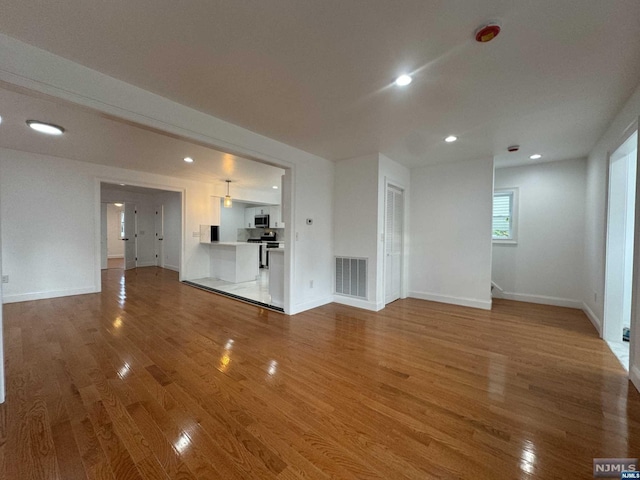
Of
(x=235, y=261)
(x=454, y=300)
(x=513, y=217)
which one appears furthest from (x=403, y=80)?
(x=235, y=261)

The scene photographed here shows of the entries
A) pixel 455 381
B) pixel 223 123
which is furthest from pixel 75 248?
pixel 455 381

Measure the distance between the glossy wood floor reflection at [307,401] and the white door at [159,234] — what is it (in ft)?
17.2

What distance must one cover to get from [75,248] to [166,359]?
4.14 metres

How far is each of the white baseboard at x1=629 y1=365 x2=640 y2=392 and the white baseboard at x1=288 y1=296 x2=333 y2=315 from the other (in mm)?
3423

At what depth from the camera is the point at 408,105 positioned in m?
2.48

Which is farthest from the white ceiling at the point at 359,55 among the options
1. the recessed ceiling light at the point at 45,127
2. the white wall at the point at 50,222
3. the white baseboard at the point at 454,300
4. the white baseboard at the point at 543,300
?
the white wall at the point at 50,222

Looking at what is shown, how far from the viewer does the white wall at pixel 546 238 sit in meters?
4.26

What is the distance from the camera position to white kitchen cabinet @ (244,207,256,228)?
925 cm

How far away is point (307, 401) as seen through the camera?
1845mm

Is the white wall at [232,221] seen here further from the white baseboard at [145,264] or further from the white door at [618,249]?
→ the white door at [618,249]

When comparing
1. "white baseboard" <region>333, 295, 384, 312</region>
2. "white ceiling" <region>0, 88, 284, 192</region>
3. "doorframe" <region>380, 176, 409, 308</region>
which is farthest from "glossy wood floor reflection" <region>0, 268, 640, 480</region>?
"white ceiling" <region>0, 88, 284, 192</region>

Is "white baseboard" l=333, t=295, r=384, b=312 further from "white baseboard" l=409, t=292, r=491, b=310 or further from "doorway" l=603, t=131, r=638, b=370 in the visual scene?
"doorway" l=603, t=131, r=638, b=370

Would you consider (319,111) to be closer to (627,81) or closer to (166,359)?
(627,81)

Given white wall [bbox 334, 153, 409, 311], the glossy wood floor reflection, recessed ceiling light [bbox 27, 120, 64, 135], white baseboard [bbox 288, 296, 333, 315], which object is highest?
recessed ceiling light [bbox 27, 120, 64, 135]
